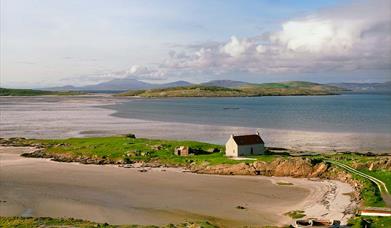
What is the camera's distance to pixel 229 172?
60500 mm

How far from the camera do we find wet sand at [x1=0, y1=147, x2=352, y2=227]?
4134cm

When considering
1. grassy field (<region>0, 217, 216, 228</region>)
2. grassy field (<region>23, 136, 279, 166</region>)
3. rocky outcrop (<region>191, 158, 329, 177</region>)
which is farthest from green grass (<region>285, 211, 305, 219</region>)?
grassy field (<region>23, 136, 279, 166</region>)

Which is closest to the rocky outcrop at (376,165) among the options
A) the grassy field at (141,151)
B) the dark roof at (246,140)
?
the grassy field at (141,151)

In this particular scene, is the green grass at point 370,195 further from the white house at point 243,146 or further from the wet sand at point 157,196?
the white house at point 243,146

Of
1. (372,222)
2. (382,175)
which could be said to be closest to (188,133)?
(382,175)

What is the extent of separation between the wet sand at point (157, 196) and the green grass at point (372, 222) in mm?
2322

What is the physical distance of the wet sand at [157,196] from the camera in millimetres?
41344

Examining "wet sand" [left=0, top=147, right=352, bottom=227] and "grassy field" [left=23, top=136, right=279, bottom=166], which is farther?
"grassy field" [left=23, top=136, right=279, bottom=166]

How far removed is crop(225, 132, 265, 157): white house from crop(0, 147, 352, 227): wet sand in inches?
313

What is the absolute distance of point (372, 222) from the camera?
36.1 metres

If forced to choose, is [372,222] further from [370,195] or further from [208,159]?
[208,159]

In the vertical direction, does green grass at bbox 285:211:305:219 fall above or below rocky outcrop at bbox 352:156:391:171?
below

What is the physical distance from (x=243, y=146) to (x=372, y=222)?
31011mm

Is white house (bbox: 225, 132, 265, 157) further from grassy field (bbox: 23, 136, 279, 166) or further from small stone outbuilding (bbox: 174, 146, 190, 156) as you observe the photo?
small stone outbuilding (bbox: 174, 146, 190, 156)
